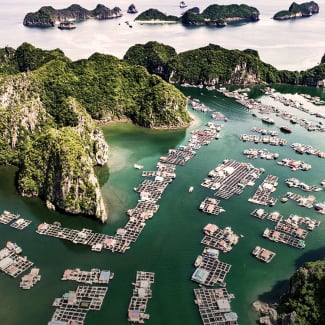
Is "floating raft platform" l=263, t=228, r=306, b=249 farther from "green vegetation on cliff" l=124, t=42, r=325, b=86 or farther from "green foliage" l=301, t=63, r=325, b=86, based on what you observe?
"green foliage" l=301, t=63, r=325, b=86

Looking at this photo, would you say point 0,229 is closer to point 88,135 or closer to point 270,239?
point 88,135

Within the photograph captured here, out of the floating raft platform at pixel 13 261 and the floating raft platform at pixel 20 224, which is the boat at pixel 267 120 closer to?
the floating raft platform at pixel 20 224

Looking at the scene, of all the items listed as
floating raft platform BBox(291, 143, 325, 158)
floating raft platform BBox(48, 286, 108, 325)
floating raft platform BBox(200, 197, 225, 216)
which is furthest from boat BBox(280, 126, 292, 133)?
floating raft platform BBox(48, 286, 108, 325)

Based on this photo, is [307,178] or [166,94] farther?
[166,94]

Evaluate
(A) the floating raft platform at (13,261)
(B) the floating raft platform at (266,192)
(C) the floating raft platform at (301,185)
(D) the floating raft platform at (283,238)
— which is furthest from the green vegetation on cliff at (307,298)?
(A) the floating raft platform at (13,261)

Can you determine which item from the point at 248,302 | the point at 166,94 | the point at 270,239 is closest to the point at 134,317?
the point at 248,302

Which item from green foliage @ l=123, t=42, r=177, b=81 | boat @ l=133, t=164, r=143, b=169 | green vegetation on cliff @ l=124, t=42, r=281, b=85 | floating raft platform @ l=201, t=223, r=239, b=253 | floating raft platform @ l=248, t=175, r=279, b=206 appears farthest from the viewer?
green foliage @ l=123, t=42, r=177, b=81
